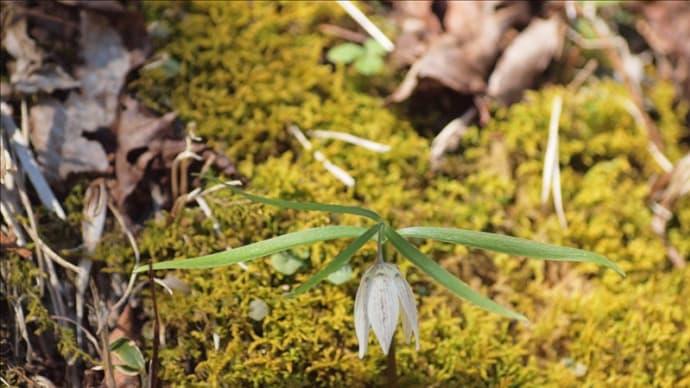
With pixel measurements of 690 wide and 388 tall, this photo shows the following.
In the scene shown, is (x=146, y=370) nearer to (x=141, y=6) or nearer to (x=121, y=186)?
(x=121, y=186)

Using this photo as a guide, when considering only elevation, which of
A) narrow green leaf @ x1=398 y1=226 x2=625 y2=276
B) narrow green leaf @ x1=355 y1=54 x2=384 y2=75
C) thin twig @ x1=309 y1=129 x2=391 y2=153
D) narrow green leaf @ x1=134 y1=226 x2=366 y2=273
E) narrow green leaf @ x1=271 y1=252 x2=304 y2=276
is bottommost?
narrow green leaf @ x1=271 y1=252 x2=304 y2=276

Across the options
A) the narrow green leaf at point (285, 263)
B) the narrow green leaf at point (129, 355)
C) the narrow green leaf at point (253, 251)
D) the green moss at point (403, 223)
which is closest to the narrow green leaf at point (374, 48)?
the green moss at point (403, 223)

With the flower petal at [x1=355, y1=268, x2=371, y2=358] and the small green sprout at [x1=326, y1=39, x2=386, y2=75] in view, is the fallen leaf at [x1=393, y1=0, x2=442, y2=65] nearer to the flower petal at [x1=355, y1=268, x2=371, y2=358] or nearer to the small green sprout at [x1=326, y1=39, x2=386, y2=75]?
the small green sprout at [x1=326, y1=39, x2=386, y2=75]

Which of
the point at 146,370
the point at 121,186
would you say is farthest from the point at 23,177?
the point at 146,370

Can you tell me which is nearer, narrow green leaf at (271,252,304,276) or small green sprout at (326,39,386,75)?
narrow green leaf at (271,252,304,276)

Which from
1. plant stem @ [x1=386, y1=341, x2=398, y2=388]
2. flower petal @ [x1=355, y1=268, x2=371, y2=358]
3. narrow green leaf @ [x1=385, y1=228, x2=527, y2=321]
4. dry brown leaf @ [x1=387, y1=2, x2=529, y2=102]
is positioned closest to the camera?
narrow green leaf @ [x1=385, y1=228, x2=527, y2=321]

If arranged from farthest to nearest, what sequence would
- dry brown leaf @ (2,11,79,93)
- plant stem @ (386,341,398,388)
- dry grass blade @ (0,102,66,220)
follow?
dry brown leaf @ (2,11,79,93), dry grass blade @ (0,102,66,220), plant stem @ (386,341,398,388)

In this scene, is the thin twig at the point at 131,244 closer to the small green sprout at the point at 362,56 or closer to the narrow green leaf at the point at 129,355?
the narrow green leaf at the point at 129,355

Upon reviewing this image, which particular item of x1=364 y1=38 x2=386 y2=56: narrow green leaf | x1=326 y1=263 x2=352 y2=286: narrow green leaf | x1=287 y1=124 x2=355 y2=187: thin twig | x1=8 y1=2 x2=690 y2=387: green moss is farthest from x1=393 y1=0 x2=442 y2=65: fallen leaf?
x1=326 y1=263 x2=352 y2=286: narrow green leaf
